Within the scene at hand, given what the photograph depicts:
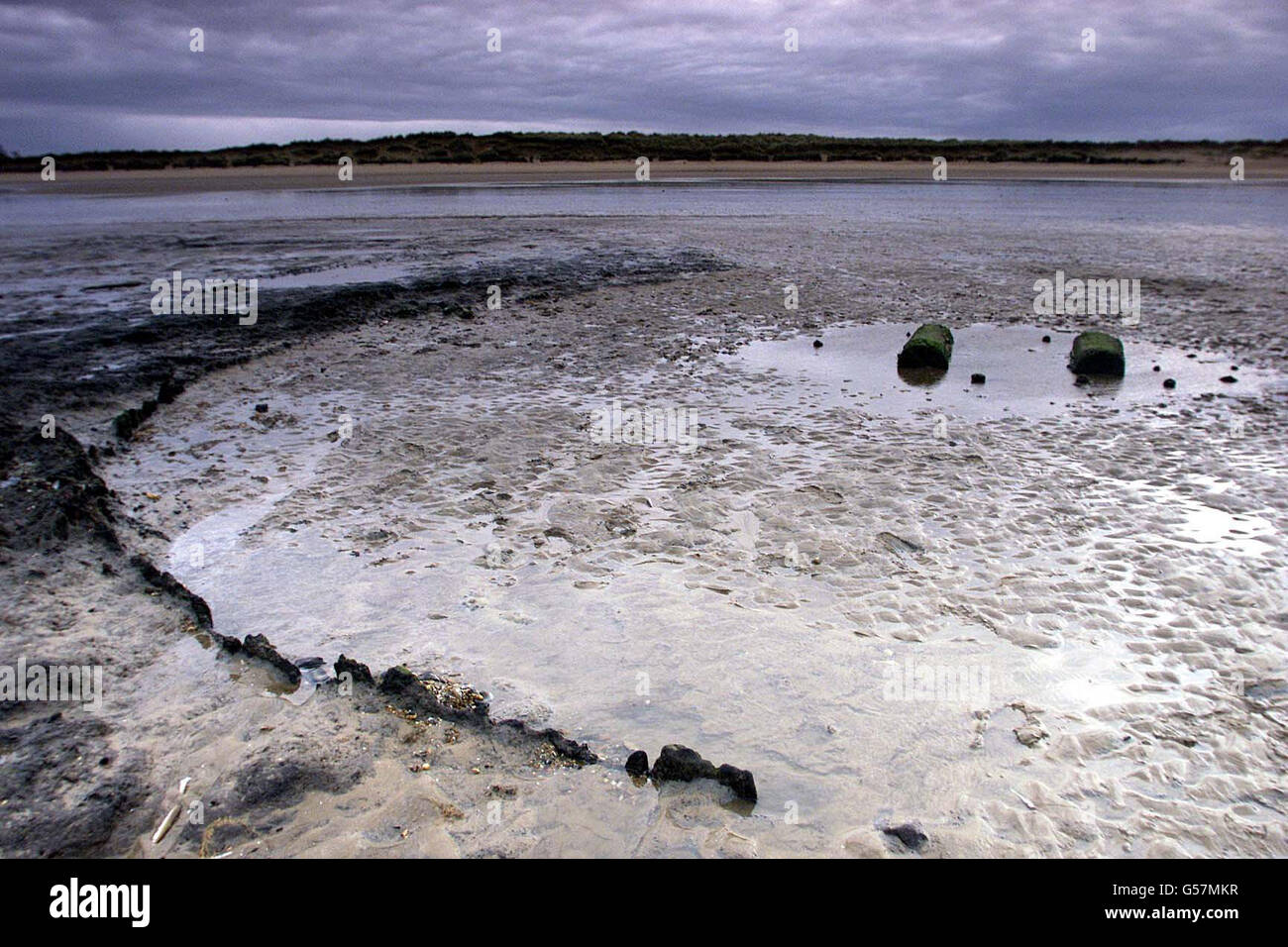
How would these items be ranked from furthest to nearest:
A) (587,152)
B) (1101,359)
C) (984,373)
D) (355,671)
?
(587,152) < (984,373) < (1101,359) < (355,671)

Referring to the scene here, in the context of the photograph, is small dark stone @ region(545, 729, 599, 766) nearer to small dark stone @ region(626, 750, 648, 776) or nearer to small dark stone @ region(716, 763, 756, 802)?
small dark stone @ region(626, 750, 648, 776)

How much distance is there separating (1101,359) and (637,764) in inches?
275

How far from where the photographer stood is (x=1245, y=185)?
36.4 meters

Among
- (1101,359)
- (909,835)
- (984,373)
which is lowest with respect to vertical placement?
(909,835)

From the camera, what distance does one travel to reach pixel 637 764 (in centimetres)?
281

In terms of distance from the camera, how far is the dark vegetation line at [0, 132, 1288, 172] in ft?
160

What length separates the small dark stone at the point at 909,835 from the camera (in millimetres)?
2533

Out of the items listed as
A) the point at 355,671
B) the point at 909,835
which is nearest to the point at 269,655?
the point at 355,671

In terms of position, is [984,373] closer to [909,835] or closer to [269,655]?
[909,835]

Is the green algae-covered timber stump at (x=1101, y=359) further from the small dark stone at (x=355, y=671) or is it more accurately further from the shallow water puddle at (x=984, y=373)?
the small dark stone at (x=355, y=671)
